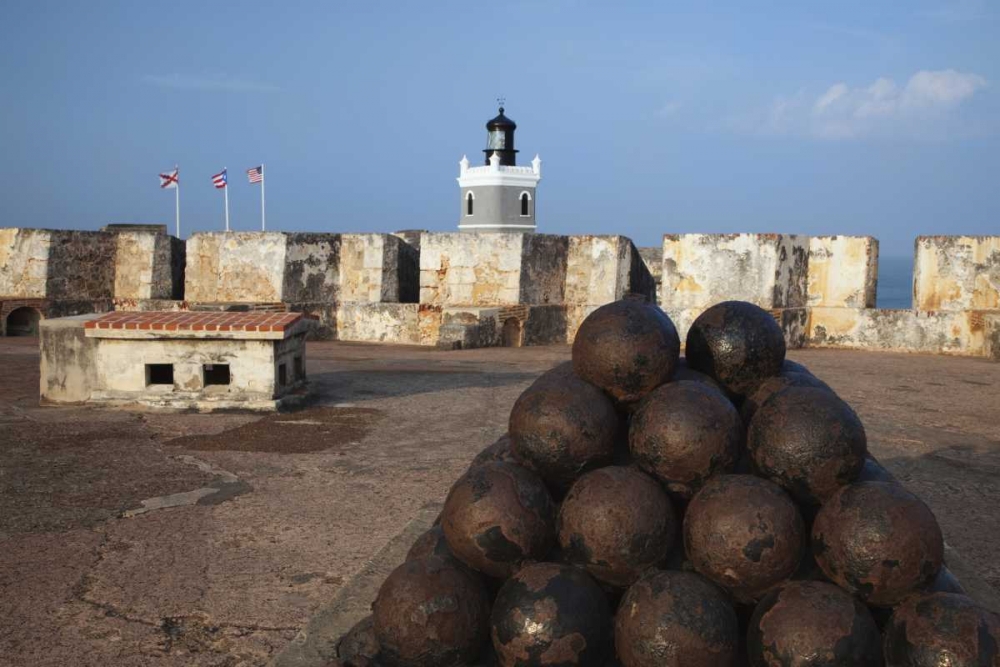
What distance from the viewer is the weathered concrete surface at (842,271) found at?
15.8 m

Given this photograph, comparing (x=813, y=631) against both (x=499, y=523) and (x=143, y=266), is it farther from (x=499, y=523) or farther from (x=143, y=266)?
(x=143, y=266)

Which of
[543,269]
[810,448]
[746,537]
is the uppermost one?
[543,269]

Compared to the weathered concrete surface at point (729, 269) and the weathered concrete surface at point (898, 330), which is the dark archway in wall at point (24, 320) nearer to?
the weathered concrete surface at point (729, 269)

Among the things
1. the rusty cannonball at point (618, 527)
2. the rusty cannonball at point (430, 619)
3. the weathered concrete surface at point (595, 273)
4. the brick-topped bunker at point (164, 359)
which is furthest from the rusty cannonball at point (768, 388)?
the weathered concrete surface at point (595, 273)

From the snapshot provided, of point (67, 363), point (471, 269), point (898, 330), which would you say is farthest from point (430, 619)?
point (898, 330)

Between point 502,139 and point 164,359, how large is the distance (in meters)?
49.9

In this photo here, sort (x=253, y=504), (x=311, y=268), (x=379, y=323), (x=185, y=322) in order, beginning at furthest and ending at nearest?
(x=311, y=268)
(x=379, y=323)
(x=185, y=322)
(x=253, y=504)

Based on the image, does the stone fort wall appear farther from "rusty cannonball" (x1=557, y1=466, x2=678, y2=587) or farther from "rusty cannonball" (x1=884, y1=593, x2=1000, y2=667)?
"rusty cannonball" (x1=884, y1=593, x2=1000, y2=667)

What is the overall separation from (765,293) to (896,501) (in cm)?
1246

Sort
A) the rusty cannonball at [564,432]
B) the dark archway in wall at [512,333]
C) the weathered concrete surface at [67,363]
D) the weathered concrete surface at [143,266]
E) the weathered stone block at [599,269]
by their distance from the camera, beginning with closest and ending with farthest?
the rusty cannonball at [564,432] < the weathered concrete surface at [67,363] < the dark archway in wall at [512,333] < the weathered stone block at [599,269] < the weathered concrete surface at [143,266]

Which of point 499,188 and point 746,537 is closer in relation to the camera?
point 746,537

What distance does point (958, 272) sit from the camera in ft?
49.7

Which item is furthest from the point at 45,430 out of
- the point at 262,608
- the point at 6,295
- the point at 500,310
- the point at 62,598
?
the point at 6,295

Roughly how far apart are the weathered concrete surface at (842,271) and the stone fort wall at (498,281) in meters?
0.02
